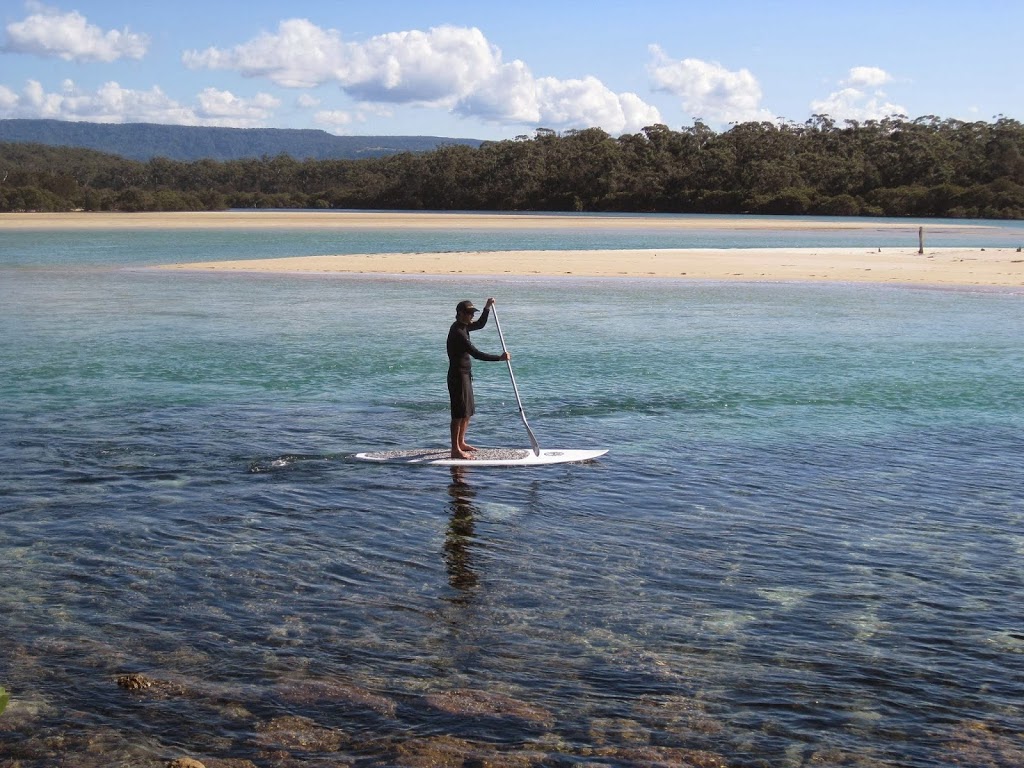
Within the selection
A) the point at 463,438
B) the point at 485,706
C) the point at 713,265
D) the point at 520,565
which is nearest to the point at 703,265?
the point at 713,265

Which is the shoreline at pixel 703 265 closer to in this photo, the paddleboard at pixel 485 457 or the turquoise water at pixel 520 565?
the turquoise water at pixel 520 565

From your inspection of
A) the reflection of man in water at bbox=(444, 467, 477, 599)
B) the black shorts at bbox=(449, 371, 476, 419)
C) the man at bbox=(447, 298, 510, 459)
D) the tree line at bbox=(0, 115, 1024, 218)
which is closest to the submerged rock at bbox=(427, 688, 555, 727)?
the reflection of man in water at bbox=(444, 467, 477, 599)

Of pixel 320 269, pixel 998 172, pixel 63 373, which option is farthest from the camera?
pixel 998 172

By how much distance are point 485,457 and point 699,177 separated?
13739 centimetres

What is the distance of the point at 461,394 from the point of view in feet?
42.8

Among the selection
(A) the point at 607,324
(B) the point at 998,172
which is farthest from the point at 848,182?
(A) the point at 607,324

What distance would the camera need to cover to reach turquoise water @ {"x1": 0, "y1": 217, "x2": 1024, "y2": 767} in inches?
261

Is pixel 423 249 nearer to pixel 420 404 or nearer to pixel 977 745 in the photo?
pixel 420 404

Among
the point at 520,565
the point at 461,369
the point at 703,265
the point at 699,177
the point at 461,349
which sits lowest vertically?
the point at 520,565

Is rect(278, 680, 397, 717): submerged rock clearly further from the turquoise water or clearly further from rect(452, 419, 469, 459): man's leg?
rect(452, 419, 469, 459): man's leg

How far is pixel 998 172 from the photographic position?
12131 centimetres

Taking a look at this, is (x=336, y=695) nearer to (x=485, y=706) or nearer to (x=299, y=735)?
(x=299, y=735)

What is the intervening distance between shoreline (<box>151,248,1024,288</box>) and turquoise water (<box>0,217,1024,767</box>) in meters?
20.0

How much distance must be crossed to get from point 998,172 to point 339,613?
126385 mm
